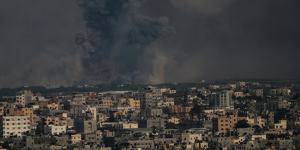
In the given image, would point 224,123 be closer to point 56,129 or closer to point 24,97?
point 56,129

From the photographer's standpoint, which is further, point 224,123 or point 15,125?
point 15,125

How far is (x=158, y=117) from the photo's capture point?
65.2 m

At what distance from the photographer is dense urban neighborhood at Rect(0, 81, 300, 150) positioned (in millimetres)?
53875

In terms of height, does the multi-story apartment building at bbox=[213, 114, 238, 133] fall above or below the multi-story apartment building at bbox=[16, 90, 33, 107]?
below

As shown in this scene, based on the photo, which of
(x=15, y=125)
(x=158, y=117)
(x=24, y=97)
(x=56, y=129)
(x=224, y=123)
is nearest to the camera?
(x=224, y=123)

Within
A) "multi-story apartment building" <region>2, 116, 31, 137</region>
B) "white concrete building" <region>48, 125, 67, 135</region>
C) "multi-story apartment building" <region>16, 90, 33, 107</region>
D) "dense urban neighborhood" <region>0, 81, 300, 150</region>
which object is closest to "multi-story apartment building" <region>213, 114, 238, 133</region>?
"dense urban neighborhood" <region>0, 81, 300, 150</region>

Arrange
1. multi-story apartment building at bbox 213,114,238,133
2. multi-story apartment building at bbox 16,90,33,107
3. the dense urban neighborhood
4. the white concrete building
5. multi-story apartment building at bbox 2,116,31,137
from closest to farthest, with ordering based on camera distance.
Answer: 1. the dense urban neighborhood
2. multi-story apartment building at bbox 213,114,238,133
3. the white concrete building
4. multi-story apartment building at bbox 2,116,31,137
5. multi-story apartment building at bbox 16,90,33,107

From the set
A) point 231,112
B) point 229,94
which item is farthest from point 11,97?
point 231,112

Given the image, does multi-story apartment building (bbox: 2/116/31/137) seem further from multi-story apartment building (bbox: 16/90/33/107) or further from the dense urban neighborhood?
multi-story apartment building (bbox: 16/90/33/107)

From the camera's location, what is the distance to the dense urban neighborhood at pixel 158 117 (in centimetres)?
5388

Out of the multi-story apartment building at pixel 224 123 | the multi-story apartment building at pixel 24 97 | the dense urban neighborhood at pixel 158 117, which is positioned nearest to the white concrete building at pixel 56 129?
the dense urban neighborhood at pixel 158 117

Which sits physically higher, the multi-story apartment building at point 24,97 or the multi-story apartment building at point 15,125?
the multi-story apartment building at point 24,97

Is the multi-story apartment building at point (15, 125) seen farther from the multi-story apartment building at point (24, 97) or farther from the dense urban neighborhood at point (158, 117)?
the multi-story apartment building at point (24, 97)

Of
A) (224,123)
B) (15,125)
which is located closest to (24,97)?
(15,125)
